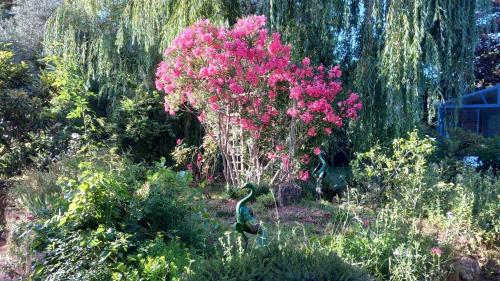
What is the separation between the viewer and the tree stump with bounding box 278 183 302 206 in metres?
6.33

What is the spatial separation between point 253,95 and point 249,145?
85 centimetres

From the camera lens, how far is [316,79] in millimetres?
6543

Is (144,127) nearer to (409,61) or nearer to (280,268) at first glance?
(409,61)

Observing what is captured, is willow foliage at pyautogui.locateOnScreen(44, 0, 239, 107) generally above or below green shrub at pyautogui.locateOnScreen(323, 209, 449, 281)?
above

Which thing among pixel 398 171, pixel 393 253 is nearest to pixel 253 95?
pixel 398 171

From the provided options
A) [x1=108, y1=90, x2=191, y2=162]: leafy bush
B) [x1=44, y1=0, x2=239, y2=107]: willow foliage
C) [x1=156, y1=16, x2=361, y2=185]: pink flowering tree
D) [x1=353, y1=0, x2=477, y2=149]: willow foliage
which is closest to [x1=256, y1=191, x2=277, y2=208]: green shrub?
[x1=156, y1=16, x2=361, y2=185]: pink flowering tree

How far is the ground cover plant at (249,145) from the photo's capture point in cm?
350

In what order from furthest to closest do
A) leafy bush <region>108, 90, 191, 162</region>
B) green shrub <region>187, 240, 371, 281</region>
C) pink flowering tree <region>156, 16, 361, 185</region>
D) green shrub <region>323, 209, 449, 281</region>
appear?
leafy bush <region>108, 90, 191, 162</region> < pink flowering tree <region>156, 16, 361, 185</region> < green shrub <region>323, 209, 449, 281</region> < green shrub <region>187, 240, 371, 281</region>

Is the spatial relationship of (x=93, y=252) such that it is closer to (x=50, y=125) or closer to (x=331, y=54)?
(x=50, y=125)

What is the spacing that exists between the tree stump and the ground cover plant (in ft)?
0.07

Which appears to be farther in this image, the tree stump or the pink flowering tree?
the tree stump

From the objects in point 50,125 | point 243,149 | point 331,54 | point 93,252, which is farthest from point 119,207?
point 331,54

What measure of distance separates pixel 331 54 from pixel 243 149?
210cm

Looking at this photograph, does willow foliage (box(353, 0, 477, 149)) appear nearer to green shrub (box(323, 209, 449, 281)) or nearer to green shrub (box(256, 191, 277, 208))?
green shrub (box(256, 191, 277, 208))
